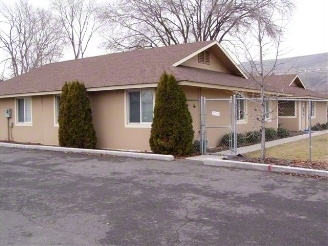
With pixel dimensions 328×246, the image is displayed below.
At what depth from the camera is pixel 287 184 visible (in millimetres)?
7594

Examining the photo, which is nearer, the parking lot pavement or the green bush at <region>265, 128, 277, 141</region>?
the parking lot pavement

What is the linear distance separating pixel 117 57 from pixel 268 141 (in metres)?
8.67

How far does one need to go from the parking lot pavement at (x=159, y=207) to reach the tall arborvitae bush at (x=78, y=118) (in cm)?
402

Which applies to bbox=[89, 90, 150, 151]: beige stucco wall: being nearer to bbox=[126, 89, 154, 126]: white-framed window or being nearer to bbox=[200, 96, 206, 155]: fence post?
bbox=[126, 89, 154, 126]: white-framed window

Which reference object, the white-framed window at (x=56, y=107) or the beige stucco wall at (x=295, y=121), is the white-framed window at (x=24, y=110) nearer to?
the white-framed window at (x=56, y=107)

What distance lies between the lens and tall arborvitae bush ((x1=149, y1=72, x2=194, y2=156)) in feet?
38.0

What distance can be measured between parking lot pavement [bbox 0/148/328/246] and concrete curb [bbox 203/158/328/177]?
0.38 meters

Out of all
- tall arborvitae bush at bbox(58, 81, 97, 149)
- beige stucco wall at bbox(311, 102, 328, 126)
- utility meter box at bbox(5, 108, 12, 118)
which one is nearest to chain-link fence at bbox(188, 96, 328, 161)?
tall arborvitae bush at bbox(58, 81, 97, 149)

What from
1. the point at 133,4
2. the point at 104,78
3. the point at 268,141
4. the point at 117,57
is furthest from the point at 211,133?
the point at 133,4

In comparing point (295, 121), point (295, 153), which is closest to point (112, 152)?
point (295, 153)

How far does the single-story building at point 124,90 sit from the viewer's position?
13.1 meters

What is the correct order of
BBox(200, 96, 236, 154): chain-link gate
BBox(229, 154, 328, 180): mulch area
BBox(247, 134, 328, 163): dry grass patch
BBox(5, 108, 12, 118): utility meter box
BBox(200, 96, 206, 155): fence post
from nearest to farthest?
BBox(229, 154, 328, 180): mulch area
BBox(247, 134, 328, 163): dry grass patch
BBox(200, 96, 206, 155): fence post
BBox(200, 96, 236, 154): chain-link gate
BBox(5, 108, 12, 118): utility meter box

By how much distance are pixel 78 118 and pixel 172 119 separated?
428 centimetres

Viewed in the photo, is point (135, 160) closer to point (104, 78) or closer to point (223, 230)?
point (104, 78)
